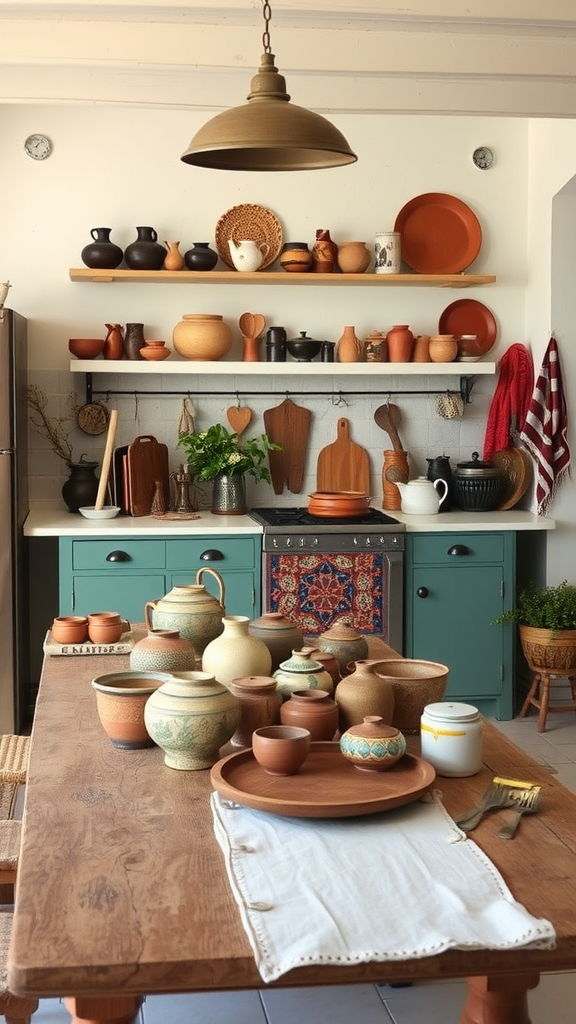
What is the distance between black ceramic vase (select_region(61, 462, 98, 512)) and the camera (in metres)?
5.85

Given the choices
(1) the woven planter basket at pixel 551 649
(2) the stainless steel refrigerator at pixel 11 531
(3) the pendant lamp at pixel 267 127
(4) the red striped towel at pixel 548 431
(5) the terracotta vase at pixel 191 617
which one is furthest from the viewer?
(4) the red striped towel at pixel 548 431

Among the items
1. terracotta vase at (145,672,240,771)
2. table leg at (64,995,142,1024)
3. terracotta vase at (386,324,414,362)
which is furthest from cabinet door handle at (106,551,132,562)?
table leg at (64,995,142,1024)

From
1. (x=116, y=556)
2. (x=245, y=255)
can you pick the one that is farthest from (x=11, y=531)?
(x=245, y=255)

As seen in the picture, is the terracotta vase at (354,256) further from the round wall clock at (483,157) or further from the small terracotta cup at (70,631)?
the small terracotta cup at (70,631)

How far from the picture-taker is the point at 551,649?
222 inches

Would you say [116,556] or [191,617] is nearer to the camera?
[191,617]

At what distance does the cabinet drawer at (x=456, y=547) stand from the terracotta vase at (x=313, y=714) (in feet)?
10.8

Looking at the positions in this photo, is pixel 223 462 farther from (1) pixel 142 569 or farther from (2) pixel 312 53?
(2) pixel 312 53

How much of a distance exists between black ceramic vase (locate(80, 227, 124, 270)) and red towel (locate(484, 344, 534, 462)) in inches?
83.5

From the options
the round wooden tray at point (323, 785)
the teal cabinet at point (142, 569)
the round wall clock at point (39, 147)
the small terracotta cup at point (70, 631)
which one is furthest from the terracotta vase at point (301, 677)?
the round wall clock at point (39, 147)

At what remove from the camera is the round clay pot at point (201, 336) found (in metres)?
5.86

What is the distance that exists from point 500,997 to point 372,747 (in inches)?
21.0

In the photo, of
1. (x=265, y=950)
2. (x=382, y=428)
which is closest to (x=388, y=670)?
(x=265, y=950)

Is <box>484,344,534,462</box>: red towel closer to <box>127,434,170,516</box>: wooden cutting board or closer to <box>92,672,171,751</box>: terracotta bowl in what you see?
<box>127,434,170,516</box>: wooden cutting board
